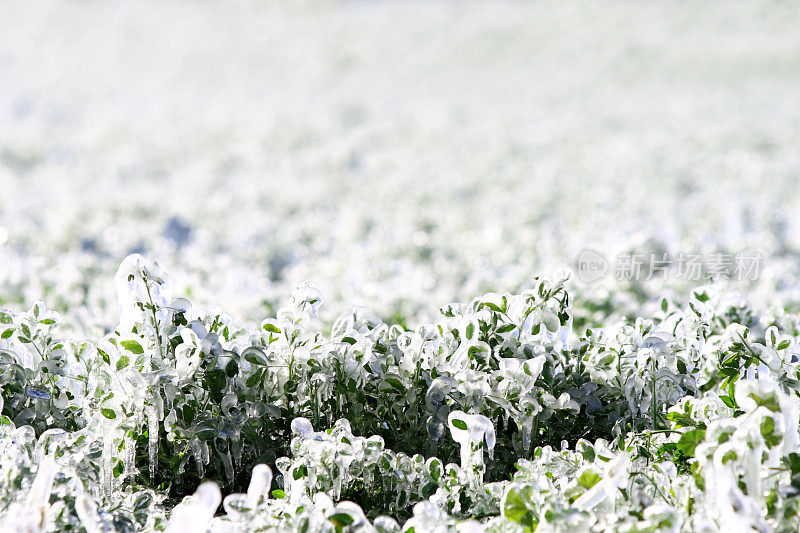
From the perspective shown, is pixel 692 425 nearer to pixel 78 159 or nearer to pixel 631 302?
pixel 631 302

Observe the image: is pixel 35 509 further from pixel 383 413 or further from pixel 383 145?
pixel 383 145

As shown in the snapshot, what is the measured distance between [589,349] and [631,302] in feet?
5.91

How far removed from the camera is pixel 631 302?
13.6 feet

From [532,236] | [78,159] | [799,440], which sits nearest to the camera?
[799,440]

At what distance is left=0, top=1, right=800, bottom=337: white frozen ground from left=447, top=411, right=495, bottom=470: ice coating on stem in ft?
5.67

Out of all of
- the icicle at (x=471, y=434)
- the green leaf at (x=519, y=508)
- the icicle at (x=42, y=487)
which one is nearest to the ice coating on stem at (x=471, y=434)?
→ the icicle at (x=471, y=434)

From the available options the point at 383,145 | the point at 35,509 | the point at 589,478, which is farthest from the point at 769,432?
the point at 383,145

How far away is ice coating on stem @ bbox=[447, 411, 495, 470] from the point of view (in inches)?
71.6

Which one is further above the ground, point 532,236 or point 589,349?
point 532,236

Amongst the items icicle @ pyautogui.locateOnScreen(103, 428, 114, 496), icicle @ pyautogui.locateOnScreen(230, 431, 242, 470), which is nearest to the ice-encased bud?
icicle @ pyautogui.locateOnScreen(230, 431, 242, 470)

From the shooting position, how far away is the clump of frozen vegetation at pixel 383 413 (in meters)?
1.62

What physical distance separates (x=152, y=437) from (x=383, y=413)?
608mm

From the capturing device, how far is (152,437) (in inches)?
77.8

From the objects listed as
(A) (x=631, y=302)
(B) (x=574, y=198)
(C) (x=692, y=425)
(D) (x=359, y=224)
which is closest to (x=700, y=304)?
(C) (x=692, y=425)
